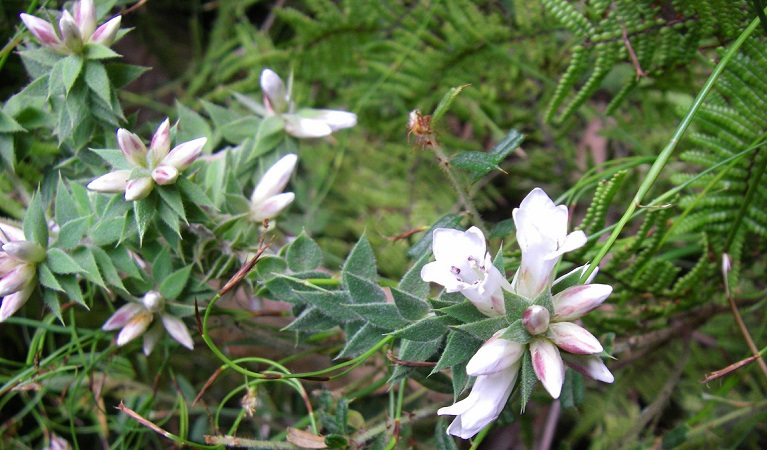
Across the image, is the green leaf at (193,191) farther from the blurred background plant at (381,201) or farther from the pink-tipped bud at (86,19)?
the pink-tipped bud at (86,19)

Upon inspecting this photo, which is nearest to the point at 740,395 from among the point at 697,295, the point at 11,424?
the point at 697,295

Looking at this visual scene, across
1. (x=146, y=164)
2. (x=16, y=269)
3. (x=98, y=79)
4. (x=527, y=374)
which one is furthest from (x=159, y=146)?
(x=527, y=374)

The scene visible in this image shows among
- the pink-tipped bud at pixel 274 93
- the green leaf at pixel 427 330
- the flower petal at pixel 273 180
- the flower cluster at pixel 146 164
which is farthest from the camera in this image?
the pink-tipped bud at pixel 274 93

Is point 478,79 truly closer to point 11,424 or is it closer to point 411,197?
point 411,197

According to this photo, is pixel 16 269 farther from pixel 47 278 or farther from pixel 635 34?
pixel 635 34

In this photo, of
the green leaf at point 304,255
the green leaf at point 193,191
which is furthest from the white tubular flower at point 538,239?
the green leaf at point 193,191

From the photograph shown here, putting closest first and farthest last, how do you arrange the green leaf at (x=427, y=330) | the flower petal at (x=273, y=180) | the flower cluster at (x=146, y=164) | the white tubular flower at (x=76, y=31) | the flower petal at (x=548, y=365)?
the flower petal at (x=548, y=365) < the green leaf at (x=427, y=330) < the flower cluster at (x=146, y=164) < the white tubular flower at (x=76, y=31) < the flower petal at (x=273, y=180)

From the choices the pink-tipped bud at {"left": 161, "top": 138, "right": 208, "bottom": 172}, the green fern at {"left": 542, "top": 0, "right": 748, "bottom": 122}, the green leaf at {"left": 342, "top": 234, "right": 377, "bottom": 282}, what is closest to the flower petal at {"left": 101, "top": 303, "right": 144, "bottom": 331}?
the pink-tipped bud at {"left": 161, "top": 138, "right": 208, "bottom": 172}
